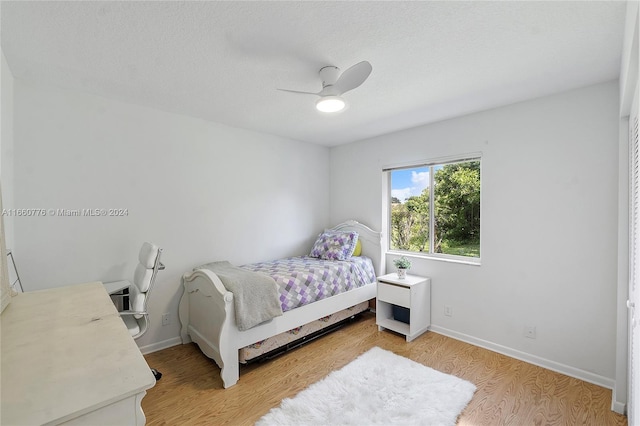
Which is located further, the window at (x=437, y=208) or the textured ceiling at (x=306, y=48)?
the window at (x=437, y=208)

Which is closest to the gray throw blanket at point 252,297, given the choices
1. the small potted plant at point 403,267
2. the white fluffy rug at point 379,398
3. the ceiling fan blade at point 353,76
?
the white fluffy rug at point 379,398

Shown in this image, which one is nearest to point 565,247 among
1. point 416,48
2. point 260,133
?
point 416,48

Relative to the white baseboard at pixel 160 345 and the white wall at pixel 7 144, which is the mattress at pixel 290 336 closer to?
the white baseboard at pixel 160 345

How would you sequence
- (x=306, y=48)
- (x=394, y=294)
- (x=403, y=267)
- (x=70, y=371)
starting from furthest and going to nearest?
(x=403, y=267) → (x=394, y=294) → (x=306, y=48) → (x=70, y=371)

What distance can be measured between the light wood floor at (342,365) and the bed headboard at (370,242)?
40.9 inches

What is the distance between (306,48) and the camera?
178 cm

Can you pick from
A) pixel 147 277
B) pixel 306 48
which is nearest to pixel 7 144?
pixel 147 277

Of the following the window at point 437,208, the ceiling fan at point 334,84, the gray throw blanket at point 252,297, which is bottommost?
the gray throw blanket at point 252,297

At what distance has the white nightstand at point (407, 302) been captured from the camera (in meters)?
3.08

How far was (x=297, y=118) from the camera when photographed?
315cm

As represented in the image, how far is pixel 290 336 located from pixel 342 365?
568 mm

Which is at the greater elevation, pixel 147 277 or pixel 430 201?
pixel 430 201

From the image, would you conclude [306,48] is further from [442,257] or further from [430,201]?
[442,257]

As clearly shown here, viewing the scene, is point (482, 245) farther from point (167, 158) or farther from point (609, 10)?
point (167, 158)
